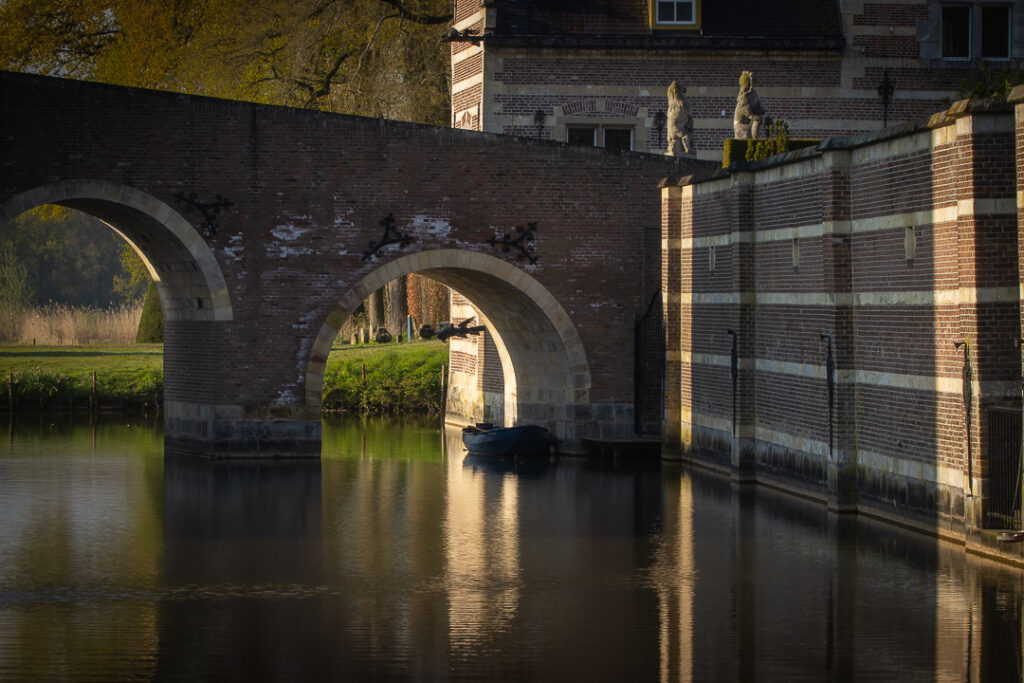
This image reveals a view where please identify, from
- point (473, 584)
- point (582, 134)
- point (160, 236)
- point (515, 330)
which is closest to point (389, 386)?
point (515, 330)

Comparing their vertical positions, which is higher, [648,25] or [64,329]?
[648,25]

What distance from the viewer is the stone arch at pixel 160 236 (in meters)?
24.2

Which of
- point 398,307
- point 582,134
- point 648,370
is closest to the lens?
point 648,370

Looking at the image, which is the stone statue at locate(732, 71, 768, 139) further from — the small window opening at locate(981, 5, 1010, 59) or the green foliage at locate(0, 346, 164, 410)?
the green foliage at locate(0, 346, 164, 410)

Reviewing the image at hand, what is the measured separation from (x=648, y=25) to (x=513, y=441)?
9.10m

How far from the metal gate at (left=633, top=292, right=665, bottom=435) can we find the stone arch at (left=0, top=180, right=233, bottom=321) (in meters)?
7.39

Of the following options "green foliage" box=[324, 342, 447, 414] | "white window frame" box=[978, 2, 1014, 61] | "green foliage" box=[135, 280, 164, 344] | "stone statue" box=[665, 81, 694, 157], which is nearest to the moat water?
"stone statue" box=[665, 81, 694, 157]

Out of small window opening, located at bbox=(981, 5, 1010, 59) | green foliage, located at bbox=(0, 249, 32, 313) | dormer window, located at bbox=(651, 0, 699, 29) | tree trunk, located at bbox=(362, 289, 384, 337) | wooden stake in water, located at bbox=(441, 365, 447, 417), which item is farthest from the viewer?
green foliage, located at bbox=(0, 249, 32, 313)

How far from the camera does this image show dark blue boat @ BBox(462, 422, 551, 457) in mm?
27469

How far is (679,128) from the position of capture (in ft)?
92.2

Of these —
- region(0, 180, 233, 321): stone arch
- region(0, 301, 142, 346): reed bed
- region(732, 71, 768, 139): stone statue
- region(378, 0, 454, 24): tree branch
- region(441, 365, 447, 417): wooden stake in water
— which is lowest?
region(441, 365, 447, 417): wooden stake in water

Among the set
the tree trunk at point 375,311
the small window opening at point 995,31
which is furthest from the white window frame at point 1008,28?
the tree trunk at point 375,311

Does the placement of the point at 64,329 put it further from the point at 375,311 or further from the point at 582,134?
the point at 582,134

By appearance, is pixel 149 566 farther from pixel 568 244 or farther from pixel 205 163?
pixel 568 244
